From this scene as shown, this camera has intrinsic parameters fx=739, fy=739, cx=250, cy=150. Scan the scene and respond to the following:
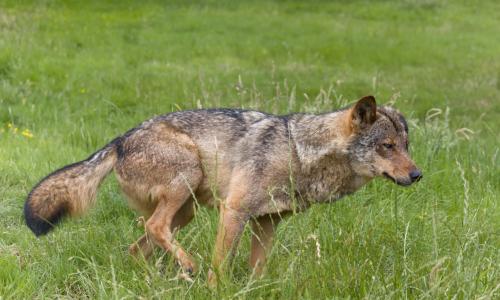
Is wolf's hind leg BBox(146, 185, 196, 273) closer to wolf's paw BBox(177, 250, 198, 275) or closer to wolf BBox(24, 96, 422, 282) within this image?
wolf BBox(24, 96, 422, 282)

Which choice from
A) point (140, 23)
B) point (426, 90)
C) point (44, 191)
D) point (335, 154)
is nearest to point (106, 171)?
point (44, 191)

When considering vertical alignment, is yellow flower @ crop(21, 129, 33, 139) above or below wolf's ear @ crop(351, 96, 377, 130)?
below

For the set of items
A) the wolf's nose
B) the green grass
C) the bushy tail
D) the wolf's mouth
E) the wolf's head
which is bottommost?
the green grass

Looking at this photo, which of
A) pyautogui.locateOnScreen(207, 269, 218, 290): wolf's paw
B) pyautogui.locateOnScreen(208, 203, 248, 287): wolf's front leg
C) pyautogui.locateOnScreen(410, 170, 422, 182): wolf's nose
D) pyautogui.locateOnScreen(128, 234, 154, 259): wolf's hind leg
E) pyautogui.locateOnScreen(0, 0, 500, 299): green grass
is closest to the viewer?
pyautogui.locateOnScreen(207, 269, 218, 290): wolf's paw

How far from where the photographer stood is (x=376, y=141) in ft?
15.5

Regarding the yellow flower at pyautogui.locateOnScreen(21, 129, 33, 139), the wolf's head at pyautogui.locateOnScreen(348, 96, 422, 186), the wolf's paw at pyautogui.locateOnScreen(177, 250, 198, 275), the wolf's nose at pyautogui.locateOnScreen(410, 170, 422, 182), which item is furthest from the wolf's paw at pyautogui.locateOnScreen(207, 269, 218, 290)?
the yellow flower at pyautogui.locateOnScreen(21, 129, 33, 139)

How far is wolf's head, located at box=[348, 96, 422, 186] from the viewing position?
4660 mm

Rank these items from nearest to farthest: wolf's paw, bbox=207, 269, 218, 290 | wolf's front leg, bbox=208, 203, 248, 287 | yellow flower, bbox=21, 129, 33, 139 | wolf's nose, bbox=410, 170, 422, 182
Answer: wolf's paw, bbox=207, 269, 218, 290
wolf's nose, bbox=410, 170, 422, 182
wolf's front leg, bbox=208, 203, 248, 287
yellow flower, bbox=21, 129, 33, 139

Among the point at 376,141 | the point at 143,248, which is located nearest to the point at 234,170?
the point at 143,248

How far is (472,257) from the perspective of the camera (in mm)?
4164

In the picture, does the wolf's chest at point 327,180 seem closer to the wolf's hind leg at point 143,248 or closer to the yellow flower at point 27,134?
the wolf's hind leg at point 143,248

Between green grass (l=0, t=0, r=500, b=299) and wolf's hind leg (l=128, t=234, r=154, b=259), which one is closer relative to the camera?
green grass (l=0, t=0, r=500, b=299)

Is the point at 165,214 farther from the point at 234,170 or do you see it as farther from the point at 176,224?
the point at 234,170

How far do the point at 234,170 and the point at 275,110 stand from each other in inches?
113
